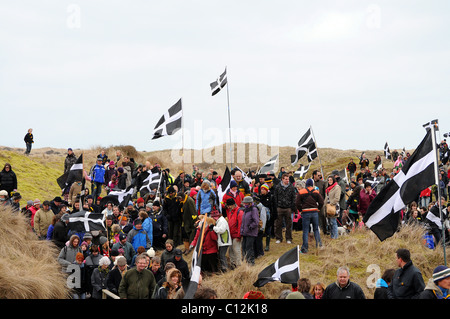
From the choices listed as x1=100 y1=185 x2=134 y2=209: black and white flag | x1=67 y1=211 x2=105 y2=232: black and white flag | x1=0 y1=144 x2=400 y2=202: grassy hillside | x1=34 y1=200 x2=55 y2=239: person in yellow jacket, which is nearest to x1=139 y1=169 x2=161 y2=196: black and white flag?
x1=100 y1=185 x2=134 y2=209: black and white flag

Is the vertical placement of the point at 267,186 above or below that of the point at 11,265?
above

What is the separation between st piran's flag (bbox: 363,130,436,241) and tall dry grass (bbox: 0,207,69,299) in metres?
7.22

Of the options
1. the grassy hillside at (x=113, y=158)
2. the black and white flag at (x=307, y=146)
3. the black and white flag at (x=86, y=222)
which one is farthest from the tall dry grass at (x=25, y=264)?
the black and white flag at (x=307, y=146)

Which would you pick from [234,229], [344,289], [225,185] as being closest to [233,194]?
[225,185]

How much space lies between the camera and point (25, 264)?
43.2 feet

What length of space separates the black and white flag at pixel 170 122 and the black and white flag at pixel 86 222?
22.0 ft

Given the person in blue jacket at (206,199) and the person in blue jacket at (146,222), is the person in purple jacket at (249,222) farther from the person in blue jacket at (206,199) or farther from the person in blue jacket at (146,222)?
the person in blue jacket at (146,222)

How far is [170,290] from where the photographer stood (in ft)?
30.6

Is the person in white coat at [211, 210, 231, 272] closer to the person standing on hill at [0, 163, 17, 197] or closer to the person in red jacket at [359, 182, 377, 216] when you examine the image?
the person in red jacket at [359, 182, 377, 216]

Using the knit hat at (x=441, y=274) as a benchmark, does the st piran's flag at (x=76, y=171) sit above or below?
above

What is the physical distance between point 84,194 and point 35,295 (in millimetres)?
8388

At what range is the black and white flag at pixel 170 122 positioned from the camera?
21516 mm
